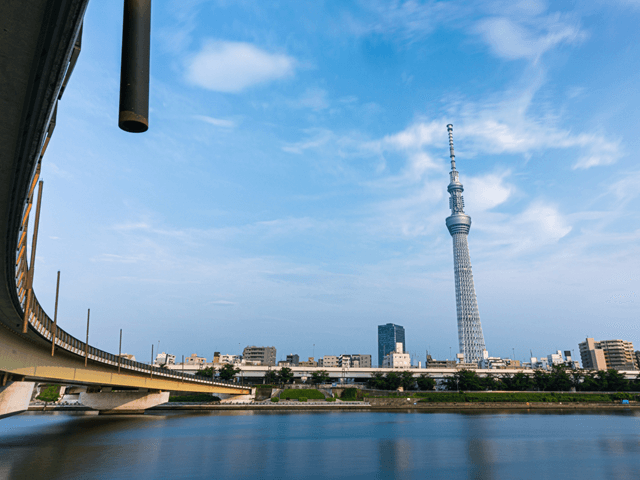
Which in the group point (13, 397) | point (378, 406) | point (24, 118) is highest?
point (24, 118)

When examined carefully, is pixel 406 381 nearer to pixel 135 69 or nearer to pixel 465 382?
pixel 465 382

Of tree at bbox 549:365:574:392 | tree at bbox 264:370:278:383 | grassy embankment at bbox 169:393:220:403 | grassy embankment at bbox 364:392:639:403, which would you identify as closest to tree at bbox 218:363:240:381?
tree at bbox 264:370:278:383

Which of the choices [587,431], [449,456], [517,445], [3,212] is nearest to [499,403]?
[587,431]

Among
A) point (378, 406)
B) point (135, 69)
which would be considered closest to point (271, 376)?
point (378, 406)

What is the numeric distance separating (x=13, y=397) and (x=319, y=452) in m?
24.3

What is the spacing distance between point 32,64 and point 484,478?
31.5m

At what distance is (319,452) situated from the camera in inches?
1510

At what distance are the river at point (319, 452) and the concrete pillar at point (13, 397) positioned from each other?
3339 millimetres

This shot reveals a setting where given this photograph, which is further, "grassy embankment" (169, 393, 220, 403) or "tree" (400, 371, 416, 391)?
"tree" (400, 371, 416, 391)

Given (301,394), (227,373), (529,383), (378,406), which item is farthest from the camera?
(227,373)

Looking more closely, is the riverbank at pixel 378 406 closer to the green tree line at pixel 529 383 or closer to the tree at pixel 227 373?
the green tree line at pixel 529 383

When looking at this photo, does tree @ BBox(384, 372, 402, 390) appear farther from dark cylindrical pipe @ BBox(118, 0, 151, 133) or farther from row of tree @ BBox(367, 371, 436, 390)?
dark cylindrical pipe @ BBox(118, 0, 151, 133)

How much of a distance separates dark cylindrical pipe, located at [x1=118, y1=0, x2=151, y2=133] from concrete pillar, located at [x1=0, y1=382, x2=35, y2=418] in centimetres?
3941

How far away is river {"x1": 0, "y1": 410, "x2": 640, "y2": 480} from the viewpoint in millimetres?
30484
